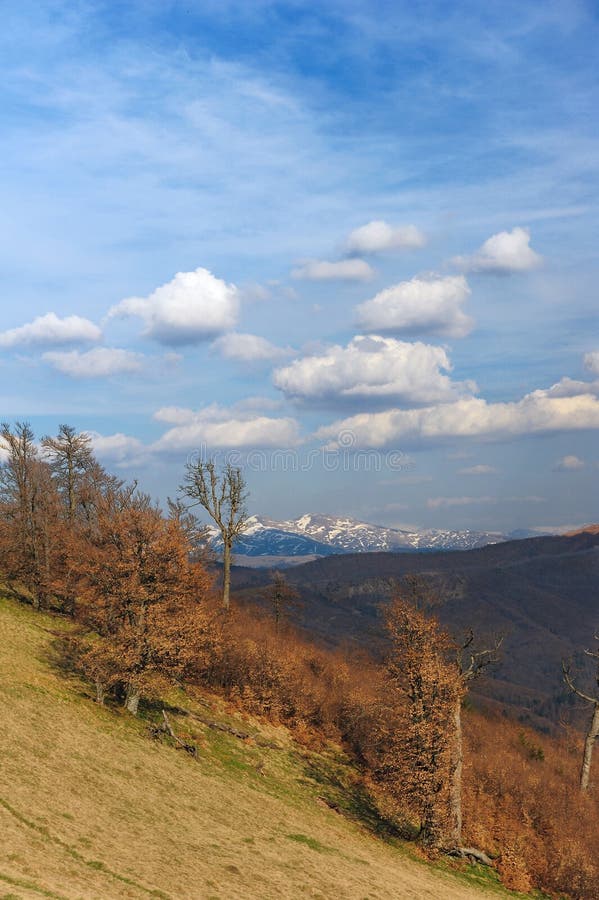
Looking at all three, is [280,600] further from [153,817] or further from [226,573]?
[153,817]

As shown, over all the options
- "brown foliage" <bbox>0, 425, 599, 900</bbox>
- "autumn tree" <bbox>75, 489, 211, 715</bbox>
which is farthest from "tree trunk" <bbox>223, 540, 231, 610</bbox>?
"autumn tree" <bbox>75, 489, 211, 715</bbox>

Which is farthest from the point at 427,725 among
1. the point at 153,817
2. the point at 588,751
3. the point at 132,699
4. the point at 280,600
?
the point at 280,600

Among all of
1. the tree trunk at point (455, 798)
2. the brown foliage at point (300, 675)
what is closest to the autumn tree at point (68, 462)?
the brown foliage at point (300, 675)

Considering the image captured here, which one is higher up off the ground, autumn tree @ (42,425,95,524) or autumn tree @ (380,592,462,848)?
autumn tree @ (42,425,95,524)

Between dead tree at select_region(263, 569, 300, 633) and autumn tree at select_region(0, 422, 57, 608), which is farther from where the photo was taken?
dead tree at select_region(263, 569, 300, 633)

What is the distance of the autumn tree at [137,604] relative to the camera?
1741 inches

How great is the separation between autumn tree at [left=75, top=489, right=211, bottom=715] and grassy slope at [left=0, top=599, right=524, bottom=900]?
2.74m

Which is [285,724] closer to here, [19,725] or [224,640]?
[224,640]

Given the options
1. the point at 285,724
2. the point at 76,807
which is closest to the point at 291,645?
the point at 285,724

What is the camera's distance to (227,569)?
7094cm

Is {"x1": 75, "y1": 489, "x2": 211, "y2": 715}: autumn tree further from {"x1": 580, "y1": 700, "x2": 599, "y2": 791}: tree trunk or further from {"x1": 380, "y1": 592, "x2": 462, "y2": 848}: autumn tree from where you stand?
{"x1": 580, "y1": 700, "x2": 599, "y2": 791}: tree trunk

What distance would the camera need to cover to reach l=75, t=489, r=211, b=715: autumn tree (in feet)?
145

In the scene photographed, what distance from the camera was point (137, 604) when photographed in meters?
46.1

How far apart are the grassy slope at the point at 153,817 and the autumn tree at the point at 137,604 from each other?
274 centimetres
